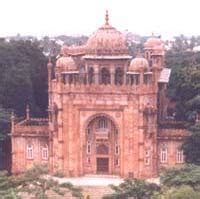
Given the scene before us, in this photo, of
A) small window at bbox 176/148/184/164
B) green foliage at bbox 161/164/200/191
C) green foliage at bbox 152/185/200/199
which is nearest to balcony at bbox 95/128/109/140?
small window at bbox 176/148/184/164

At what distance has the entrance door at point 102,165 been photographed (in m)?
47.7

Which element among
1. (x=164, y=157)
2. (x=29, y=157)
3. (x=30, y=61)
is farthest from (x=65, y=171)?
(x=30, y=61)

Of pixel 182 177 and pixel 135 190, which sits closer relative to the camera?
pixel 135 190

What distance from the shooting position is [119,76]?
1892 inches

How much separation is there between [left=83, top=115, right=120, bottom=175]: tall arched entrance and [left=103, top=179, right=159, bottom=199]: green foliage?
909 cm

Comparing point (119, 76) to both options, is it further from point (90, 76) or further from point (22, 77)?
point (22, 77)

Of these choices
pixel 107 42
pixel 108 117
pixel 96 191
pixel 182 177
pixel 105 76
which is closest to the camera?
pixel 182 177

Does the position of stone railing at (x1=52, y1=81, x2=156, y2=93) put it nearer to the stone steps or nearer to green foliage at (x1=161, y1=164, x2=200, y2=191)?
the stone steps

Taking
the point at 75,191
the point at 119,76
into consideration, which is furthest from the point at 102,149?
the point at 75,191

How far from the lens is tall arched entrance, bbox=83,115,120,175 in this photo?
4734 cm

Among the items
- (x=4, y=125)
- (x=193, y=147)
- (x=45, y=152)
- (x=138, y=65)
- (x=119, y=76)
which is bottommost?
(x=45, y=152)

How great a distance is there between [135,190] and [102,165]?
10237 mm

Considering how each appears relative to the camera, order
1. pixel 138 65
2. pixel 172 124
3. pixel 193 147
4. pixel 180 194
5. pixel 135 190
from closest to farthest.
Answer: pixel 180 194 → pixel 135 190 → pixel 193 147 → pixel 138 65 → pixel 172 124

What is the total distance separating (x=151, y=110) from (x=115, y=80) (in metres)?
3.26
